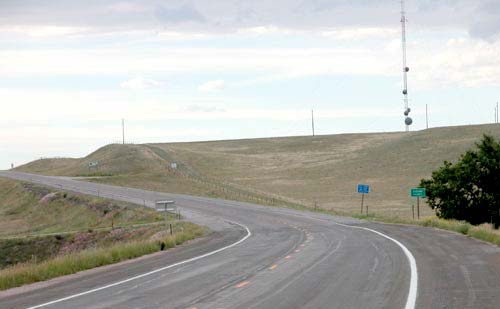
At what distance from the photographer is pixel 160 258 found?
2720 centimetres

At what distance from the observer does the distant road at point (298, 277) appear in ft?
51.4

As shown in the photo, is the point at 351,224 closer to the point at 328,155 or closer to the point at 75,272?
the point at 75,272

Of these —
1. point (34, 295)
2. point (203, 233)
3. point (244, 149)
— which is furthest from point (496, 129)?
point (34, 295)

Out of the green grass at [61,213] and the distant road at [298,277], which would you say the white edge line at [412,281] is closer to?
the distant road at [298,277]

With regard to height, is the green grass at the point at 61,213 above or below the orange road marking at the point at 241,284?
below

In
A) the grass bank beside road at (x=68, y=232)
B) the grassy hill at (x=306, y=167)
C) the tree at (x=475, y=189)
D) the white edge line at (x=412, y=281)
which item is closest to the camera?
the white edge line at (x=412, y=281)

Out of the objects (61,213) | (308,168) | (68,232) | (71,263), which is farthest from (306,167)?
(71,263)

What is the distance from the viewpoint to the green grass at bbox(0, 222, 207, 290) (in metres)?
20.8

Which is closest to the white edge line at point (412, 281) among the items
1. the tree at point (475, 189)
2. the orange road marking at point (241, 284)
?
the orange road marking at point (241, 284)

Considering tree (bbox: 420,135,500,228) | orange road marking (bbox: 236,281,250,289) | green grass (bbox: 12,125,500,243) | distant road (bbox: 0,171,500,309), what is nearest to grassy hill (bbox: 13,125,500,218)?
green grass (bbox: 12,125,500,243)

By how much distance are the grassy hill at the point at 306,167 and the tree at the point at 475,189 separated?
17.3 m

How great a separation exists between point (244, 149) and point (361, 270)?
520 ft

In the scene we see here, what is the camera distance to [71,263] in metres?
23.9

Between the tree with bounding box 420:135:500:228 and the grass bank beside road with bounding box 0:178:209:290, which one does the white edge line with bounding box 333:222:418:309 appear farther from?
the tree with bounding box 420:135:500:228
